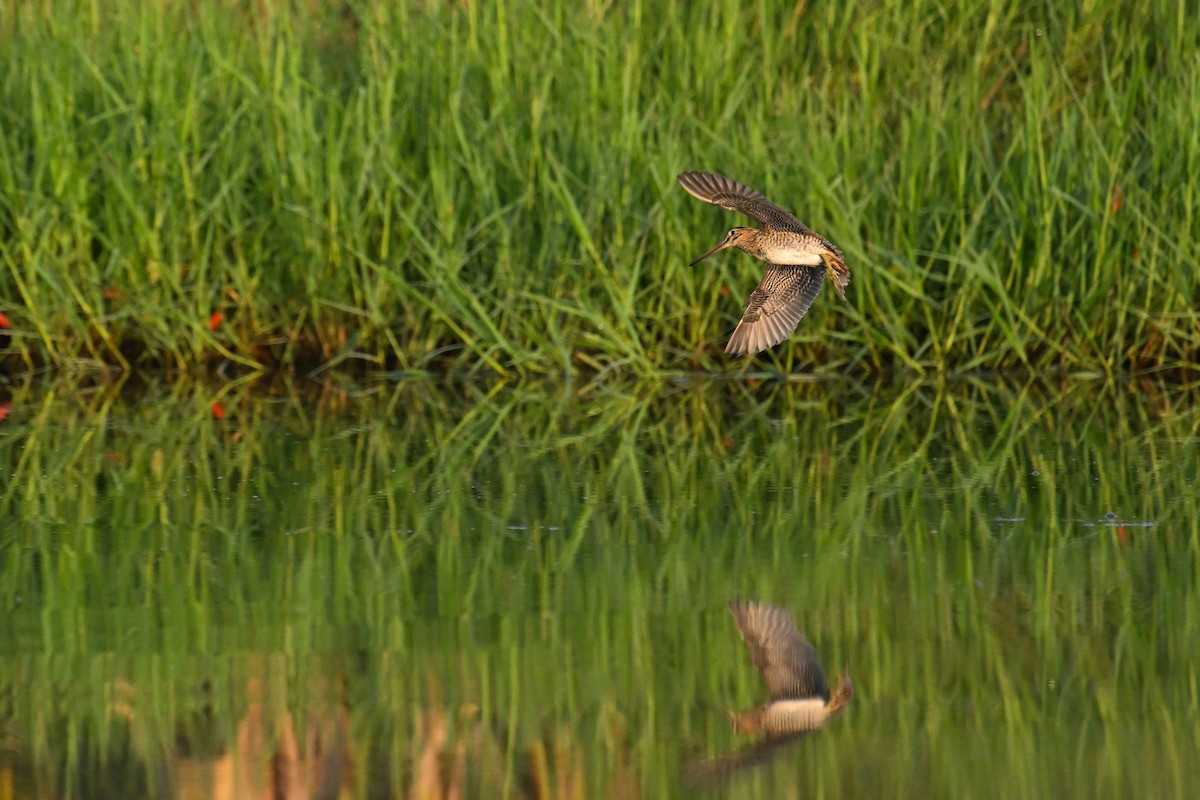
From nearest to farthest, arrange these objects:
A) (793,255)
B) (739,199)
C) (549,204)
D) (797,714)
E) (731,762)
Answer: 1. (731,762)
2. (797,714)
3. (793,255)
4. (739,199)
5. (549,204)

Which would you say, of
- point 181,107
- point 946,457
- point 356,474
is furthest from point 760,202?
point 181,107

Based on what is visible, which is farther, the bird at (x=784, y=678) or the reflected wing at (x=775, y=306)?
the reflected wing at (x=775, y=306)

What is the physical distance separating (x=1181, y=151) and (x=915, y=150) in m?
0.87

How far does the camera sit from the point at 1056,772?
10.0 ft

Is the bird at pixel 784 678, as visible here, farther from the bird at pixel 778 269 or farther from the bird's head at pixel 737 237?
the bird's head at pixel 737 237

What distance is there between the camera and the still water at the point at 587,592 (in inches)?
123

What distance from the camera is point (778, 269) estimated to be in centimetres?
560

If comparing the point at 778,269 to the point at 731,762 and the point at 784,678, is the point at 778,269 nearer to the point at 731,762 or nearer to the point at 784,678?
the point at 784,678

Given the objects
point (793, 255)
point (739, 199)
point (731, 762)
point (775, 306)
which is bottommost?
point (731, 762)

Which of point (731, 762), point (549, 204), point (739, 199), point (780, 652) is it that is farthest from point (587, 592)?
point (549, 204)

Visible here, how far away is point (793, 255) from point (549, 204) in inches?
67.6

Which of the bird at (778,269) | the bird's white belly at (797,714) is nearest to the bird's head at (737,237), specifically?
the bird at (778,269)

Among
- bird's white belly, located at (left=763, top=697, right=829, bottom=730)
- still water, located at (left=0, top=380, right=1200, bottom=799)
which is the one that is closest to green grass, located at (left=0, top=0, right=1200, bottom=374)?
still water, located at (left=0, top=380, right=1200, bottom=799)

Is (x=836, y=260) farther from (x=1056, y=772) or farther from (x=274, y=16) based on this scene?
(x=274, y=16)
